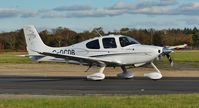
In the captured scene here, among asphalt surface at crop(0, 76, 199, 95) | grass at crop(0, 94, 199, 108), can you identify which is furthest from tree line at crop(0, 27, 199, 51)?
grass at crop(0, 94, 199, 108)

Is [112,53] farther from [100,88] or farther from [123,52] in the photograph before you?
[100,88]

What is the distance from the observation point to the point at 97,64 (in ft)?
90.5

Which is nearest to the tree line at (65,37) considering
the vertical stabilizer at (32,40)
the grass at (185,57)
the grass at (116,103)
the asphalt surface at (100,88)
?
the grass at (185,57)

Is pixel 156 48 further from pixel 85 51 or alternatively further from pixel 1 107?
pixel 1 107

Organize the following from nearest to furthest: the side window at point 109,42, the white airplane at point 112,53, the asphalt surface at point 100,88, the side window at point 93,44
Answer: the asphalt surface at point 100,88 → the white airplane at point 112,53 → the side window at point 109,42 → the side window at point 93,44

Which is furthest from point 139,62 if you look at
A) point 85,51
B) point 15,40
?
point 15,40

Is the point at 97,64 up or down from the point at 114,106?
down

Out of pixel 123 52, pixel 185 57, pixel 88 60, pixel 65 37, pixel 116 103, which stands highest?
pixel 116 103

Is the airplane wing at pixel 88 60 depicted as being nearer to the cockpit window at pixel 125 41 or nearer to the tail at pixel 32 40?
the cockpit window at pixel 125 41

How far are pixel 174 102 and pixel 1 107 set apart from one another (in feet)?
15.2

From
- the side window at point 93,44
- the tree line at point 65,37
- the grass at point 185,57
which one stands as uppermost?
the side window at point 93,44

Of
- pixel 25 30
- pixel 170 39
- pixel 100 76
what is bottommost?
pixel 170 39

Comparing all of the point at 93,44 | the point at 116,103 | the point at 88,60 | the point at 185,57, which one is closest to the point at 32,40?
the point at 93,44

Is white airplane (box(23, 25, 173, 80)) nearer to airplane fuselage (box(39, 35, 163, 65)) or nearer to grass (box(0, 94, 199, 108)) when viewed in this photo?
airplane fuselage (box(39, 35, 163, 65))
